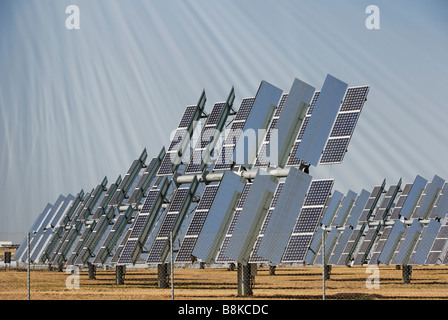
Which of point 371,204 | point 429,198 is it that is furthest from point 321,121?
point 371,204

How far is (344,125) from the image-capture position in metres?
26.4

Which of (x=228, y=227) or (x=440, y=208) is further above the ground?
(x=440, y=208)

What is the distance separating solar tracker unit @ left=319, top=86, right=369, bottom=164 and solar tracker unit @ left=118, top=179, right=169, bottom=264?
30.9ft

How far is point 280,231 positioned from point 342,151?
341 centimetres

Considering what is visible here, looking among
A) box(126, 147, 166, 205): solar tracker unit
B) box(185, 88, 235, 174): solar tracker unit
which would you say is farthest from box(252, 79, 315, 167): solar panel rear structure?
box(126, 147, 166, 205): solar tracker unit

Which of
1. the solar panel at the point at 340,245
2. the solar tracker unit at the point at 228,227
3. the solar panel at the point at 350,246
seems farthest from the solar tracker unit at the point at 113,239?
the solar panel at the point at 340,245

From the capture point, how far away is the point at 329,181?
2553cm

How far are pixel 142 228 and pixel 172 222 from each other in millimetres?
3213

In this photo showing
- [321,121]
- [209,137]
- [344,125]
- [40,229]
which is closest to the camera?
[321,121]

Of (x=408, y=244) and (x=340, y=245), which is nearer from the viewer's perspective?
(x=408, y=244)

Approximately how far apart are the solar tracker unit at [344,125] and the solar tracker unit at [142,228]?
9405mm

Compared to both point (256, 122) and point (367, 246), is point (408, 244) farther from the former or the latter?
point (256, 122)

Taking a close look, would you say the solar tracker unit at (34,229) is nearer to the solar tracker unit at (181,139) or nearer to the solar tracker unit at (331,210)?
the solar tracker unit at (331,210)
